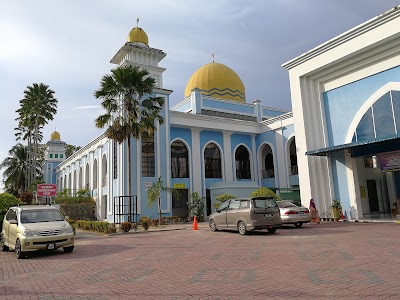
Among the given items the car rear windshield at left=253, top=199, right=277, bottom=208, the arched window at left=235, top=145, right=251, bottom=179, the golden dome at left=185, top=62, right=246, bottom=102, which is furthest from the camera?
the golden dome at left=185, top=62, right=246, bottom=102

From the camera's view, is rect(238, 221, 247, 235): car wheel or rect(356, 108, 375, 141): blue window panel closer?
rect(238, 221, 247, 235): car wheel

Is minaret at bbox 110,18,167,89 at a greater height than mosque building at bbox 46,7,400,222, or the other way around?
minaret at bbox 110,18,167,89

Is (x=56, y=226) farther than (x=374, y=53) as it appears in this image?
No

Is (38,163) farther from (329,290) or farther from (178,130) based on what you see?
(329,290)

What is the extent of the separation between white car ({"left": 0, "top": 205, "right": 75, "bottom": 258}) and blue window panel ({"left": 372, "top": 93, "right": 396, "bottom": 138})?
1675 centimetres

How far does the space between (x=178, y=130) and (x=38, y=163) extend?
40643 mm

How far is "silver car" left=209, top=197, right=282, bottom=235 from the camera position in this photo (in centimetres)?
1412

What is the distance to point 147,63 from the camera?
33.1 meters

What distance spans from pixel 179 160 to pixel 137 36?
1342 centimetres

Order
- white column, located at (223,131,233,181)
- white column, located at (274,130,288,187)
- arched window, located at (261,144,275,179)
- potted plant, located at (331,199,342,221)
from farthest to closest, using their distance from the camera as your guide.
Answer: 1. arched window, located at (261,144,275,179)
2. white column, located at (223,131,233,181)
3. white column, located at (274,130,288,187)
4. potted plant, located at (331,199,342,221)

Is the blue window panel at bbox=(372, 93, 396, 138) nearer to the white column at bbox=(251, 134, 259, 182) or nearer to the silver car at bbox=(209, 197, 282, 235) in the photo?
the silver car at bbox=(209, 197, 282, 235)

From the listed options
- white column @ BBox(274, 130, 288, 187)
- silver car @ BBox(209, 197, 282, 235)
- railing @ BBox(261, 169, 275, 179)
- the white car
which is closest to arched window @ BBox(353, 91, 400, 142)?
silver car @ BBox(209, 197, 282, 235)

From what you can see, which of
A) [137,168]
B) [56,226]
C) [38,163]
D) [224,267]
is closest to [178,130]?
[137,168]

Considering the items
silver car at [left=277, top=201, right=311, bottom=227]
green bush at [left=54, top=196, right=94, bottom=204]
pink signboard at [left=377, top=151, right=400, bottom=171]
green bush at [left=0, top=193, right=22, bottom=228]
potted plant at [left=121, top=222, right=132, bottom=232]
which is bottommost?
potted plant at [left=121, top=222, right=132, bottom=232]
